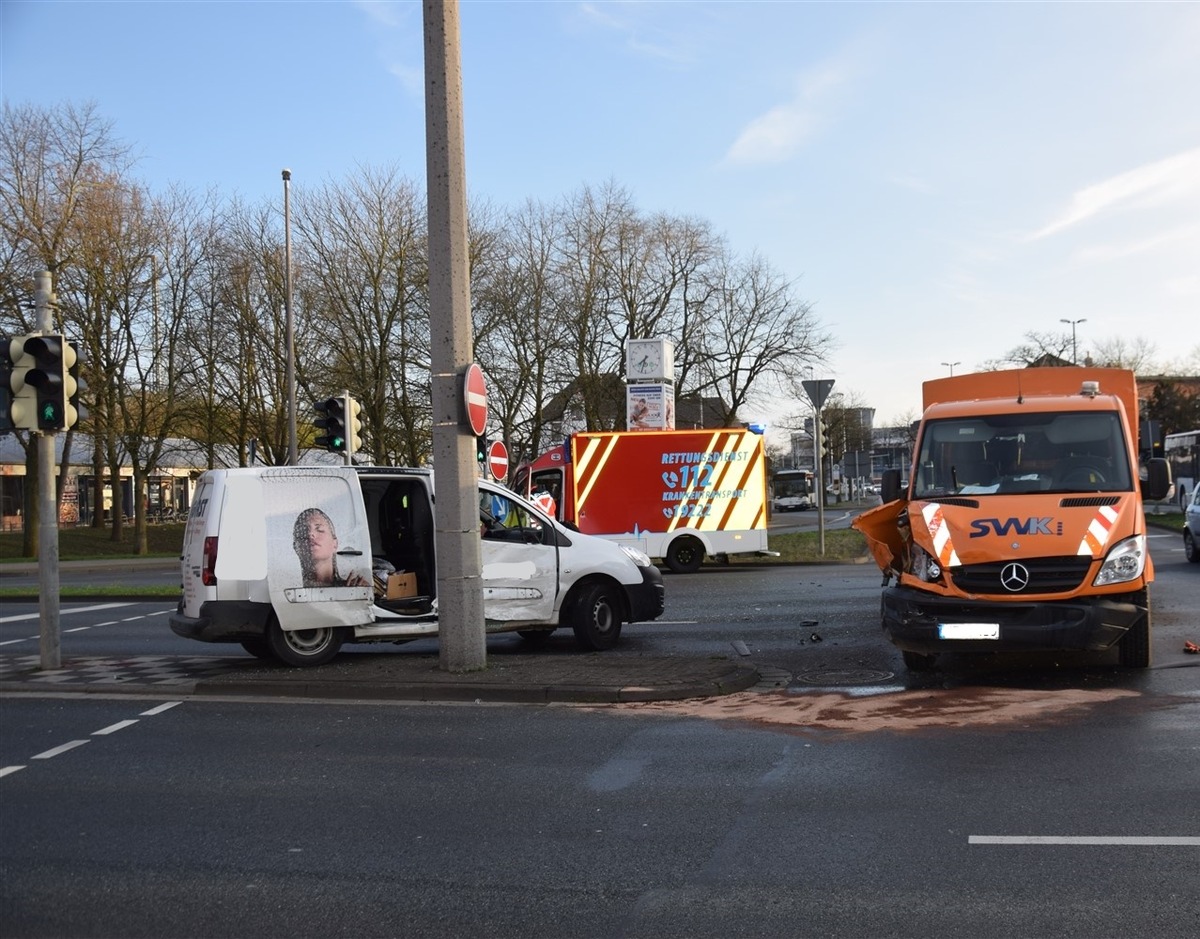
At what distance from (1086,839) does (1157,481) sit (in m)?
6.28

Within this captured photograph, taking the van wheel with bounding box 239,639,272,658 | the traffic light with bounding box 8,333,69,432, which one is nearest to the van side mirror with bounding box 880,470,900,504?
the van wheel with bounding box 239,639,272,658

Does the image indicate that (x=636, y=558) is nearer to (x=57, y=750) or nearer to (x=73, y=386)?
(x=73, y=386)

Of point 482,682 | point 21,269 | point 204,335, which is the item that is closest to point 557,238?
point 204,335

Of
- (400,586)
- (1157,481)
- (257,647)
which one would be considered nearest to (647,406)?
(400,586)

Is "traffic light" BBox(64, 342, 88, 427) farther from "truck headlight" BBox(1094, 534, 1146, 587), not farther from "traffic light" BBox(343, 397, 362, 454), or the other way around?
"truck headlight" BBox(1094, 534, 1146, 587)

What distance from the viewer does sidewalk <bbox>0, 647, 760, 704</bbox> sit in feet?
30.9

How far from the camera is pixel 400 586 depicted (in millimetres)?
11977

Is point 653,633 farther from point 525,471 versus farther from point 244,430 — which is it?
point 244,430

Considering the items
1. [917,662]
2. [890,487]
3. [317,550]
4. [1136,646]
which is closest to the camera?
[1136,646]

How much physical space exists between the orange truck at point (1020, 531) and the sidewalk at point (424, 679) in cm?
179

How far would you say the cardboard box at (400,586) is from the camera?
1185 centimetres

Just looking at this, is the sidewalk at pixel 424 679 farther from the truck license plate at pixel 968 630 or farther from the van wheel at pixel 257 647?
the truck license plate at pixel 968 630

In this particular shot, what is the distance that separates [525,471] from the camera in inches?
1019

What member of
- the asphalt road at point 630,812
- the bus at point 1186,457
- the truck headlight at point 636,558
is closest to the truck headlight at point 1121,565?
the asphalt road at point 630,812
